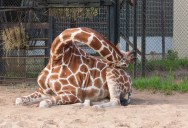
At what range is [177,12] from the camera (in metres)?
14.5

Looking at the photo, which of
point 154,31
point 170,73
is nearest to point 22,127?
point 170,73

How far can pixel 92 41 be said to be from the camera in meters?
6.57

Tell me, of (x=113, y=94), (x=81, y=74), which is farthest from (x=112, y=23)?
(x=113, y=94)

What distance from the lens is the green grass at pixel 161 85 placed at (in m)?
9.09

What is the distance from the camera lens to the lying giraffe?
6.61m

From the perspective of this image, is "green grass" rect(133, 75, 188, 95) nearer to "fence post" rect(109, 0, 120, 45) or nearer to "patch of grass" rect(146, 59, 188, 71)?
"fence post" rect(109, 0, 120, 45)

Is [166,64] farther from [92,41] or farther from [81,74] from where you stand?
[92,41]

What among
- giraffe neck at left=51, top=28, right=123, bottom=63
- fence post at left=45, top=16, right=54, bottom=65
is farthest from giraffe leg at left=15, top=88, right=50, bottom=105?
fence post at left=45, top=16, right=54, bottom=65

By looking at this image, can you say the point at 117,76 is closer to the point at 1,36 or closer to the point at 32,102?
the point at 32,102

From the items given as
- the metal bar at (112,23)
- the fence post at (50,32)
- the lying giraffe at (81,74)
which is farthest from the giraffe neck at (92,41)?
the fence post at (50,32)

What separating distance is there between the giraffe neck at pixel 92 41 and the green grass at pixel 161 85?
2.49m

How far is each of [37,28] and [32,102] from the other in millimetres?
4058

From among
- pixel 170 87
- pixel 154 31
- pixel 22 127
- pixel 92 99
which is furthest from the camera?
pixel 154 31

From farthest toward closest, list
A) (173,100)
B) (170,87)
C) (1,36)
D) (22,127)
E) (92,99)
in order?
(1,36)
(170,87)
(173,100)
(92,99)
(22,127)
